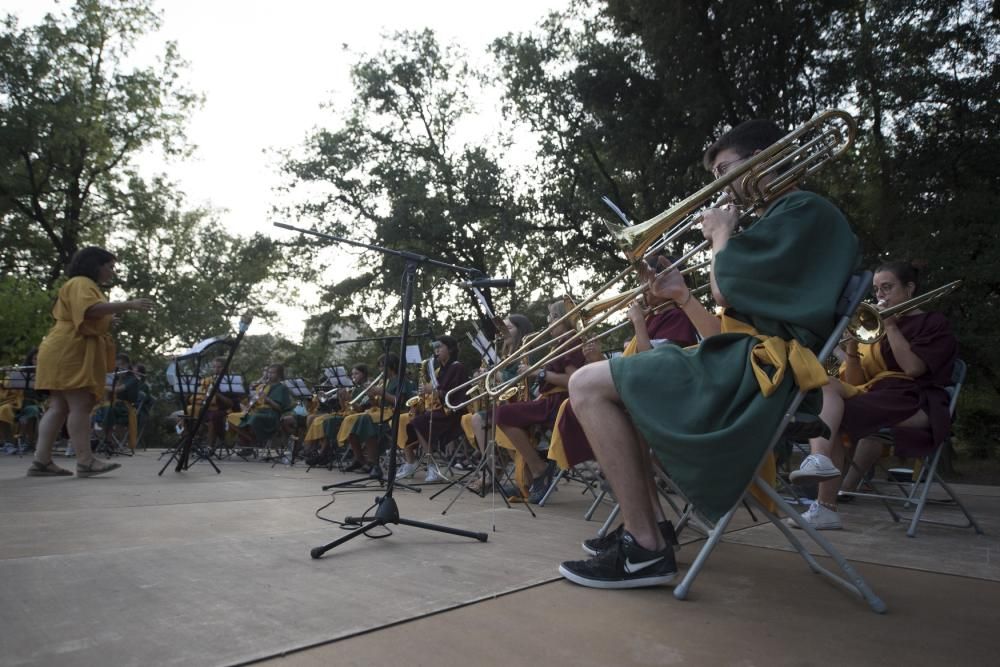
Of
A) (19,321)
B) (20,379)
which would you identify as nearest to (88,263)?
(20,379)

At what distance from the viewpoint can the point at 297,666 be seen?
1457 millimetres

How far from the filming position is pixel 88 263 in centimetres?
549

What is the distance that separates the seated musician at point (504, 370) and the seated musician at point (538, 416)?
0.27m

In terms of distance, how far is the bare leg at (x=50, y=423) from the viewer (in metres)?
5.34

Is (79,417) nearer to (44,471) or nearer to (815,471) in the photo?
(44,471)

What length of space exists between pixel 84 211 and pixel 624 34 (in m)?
16.7

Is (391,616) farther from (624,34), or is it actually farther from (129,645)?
(624,34)

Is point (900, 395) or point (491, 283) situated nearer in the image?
point (491, 283)

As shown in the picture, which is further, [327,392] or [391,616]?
[327,392]

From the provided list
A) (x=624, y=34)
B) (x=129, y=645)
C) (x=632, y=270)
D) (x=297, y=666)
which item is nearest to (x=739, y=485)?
(x=632, y=270)

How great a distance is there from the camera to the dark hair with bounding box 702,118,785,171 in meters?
2.48

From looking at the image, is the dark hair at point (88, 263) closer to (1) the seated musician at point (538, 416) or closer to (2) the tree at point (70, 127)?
(1) the seated musician at point (538, 416)

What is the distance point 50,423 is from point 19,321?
29.9 ft

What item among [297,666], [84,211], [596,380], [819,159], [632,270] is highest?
[84,211]
